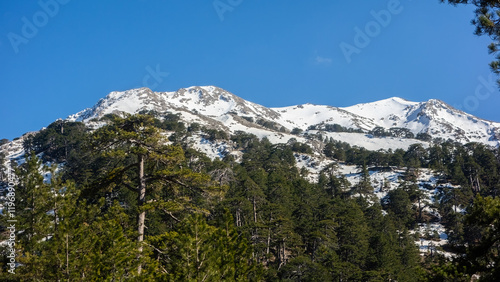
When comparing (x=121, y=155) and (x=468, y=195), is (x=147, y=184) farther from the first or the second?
(x=468, y=195)

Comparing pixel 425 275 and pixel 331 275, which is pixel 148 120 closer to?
pixel 425 275

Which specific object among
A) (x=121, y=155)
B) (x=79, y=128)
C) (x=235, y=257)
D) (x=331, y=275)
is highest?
(x=79, y=128)

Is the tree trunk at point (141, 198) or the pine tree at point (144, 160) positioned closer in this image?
the tree trunk at point (141, 198)

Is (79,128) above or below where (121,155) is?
above

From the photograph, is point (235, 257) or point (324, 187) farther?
point (324, 187)

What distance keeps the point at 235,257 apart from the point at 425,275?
28.1 ft

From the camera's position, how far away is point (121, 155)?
12.4 meters

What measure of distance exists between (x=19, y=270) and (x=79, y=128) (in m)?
109

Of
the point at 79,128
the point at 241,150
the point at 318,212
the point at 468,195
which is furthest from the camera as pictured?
the point at 241,150

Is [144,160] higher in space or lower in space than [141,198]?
higher

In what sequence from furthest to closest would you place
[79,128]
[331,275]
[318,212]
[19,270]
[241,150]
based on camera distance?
[241,150]
[79,128]
[318,212]
[331,275]
[19,270]

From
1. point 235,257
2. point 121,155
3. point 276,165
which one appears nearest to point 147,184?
point 121,155

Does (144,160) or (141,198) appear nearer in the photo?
(141,198)

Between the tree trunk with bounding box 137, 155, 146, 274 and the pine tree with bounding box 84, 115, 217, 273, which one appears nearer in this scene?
the tree trunk with bounding box 137, 155, 146, 274
